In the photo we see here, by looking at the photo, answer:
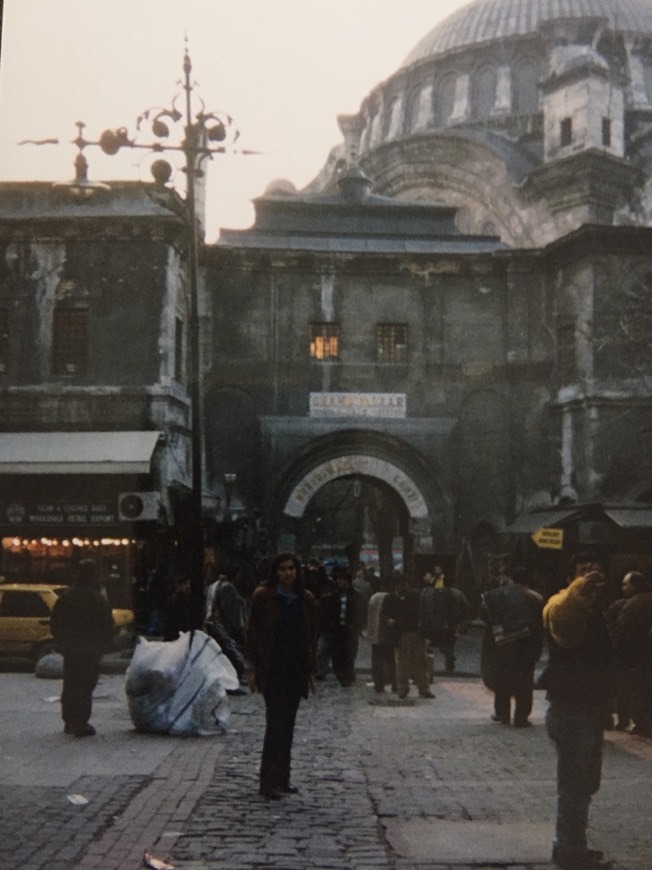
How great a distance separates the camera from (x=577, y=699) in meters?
5.98

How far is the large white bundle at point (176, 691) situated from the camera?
33.9 ft

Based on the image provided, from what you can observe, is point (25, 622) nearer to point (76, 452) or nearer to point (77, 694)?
point (76, 452)

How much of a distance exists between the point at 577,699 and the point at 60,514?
16236 mm

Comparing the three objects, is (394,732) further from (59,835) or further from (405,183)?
(405,183)

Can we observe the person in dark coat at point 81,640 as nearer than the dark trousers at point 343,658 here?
Yes

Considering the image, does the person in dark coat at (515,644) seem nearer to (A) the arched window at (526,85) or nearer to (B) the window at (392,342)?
(B) the window at (392,342)

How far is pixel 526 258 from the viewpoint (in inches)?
1014

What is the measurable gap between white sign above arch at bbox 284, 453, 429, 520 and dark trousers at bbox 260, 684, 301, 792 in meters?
17.3

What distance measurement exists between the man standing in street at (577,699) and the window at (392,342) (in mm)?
19640

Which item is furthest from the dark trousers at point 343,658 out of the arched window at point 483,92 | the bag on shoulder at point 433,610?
the arched window at point 483,92

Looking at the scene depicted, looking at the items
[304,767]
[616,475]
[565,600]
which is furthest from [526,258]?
[565,600]

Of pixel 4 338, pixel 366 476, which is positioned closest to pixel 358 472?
pixel 366 476

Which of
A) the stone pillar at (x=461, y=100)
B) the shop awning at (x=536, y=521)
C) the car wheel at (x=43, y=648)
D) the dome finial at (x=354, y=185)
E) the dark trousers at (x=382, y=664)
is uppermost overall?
the stone pillar at (x=461, y=100)

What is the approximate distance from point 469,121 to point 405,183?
420cm
